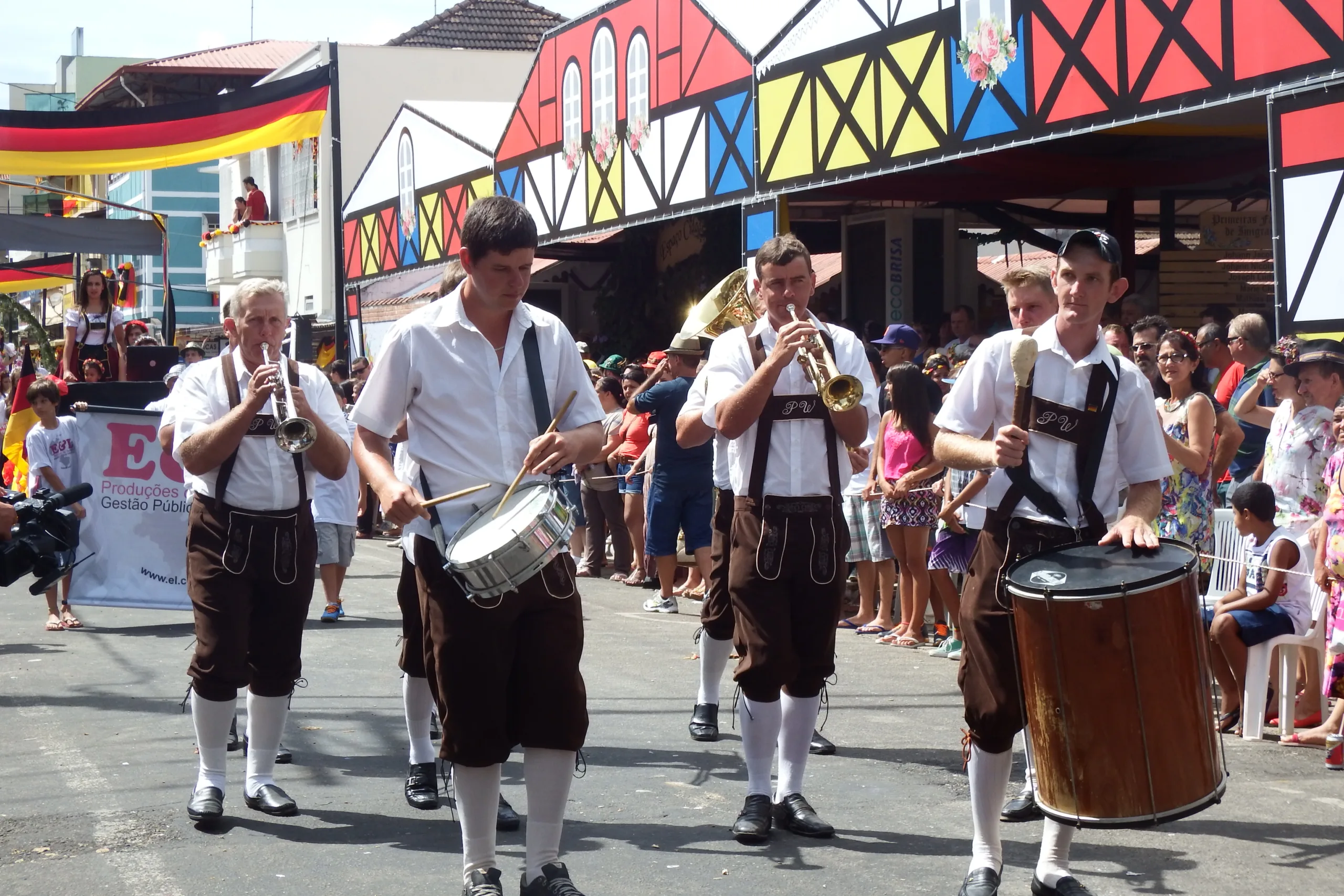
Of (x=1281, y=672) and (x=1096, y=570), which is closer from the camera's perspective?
(x=1096, y=570)

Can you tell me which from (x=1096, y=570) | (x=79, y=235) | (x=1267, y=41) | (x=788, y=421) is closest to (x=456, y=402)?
(x=788, y=421)

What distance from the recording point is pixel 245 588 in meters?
5.79

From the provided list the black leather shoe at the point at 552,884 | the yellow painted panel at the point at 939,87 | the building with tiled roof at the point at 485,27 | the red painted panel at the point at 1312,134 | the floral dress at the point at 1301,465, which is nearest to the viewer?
the black leather shoe at the point at 552,884

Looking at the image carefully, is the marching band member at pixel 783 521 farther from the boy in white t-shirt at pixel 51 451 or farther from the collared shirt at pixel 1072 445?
the boy in white t-shirt at pixel 51 451

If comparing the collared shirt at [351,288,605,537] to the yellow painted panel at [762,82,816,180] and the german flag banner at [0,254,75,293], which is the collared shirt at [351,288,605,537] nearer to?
the yellow painted panel at [762,82,816,180]

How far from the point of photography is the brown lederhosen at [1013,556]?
455cm

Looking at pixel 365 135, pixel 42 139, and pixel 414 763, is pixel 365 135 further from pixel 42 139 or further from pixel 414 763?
pixel 414 763

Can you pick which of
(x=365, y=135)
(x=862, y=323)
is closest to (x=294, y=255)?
(x=365, y=135)

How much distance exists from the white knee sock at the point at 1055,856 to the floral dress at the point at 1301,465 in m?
3.81

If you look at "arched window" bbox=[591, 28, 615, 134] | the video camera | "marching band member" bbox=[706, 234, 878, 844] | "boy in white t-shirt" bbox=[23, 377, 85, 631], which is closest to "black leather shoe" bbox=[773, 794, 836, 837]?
"marching band member" bbox=[706, 234, 878, 844]

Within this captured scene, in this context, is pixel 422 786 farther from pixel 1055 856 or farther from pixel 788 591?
pixel 1055 856

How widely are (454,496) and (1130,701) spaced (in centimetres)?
191

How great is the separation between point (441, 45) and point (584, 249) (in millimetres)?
18615

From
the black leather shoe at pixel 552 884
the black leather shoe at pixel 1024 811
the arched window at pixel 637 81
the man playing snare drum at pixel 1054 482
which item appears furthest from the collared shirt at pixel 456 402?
the arched window at pixel 637 81
